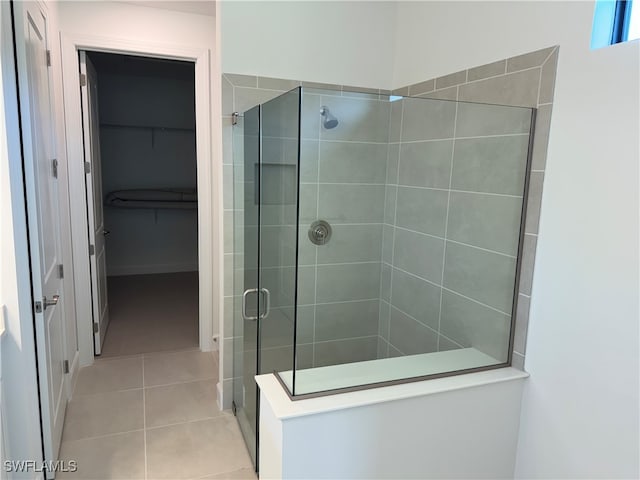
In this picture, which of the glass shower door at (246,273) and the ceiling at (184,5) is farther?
the ceiling at (184,5)

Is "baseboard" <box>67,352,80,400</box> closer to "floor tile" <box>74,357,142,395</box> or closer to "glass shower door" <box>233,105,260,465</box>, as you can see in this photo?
"floor tile" <box>74,357,142,395</box>

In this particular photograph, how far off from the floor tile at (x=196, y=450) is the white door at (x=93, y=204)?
1296 mm

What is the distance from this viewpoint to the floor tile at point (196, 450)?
87.6 inches

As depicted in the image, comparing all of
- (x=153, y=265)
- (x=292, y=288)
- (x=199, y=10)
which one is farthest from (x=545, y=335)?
(x=153, y=265)

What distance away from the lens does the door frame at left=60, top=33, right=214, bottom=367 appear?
117 inches

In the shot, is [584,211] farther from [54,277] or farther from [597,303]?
[54,277]

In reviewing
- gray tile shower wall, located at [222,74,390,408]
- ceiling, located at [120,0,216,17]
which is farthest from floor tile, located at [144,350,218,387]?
ceiling, located at [120,0,216,17]

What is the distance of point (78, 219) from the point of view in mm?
3113

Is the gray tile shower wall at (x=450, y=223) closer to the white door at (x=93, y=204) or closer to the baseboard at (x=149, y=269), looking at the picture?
the white door at (x=93, y=204)

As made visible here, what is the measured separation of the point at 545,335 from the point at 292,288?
1.08 metres

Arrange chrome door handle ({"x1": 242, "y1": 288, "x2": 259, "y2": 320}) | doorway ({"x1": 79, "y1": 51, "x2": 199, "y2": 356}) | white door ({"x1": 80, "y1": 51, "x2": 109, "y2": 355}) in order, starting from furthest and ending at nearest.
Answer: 1. doorway ({"x1": 79, "y1": 51, "x2": 199, "y2": 356})
2. white door ({"x1": 80, "y1": 51, "x2": 109, "y2": 355})
3. chrome door handle ({"x1": 242, "y1": 288, "x2": 259, "y2": 320})

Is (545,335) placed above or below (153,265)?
above

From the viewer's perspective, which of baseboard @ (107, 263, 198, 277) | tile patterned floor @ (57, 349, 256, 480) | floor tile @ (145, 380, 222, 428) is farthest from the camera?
baseboard @ (107, 263, 198, 277)

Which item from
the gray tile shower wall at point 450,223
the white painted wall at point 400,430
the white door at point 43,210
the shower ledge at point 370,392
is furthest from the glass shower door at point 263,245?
the white door at point 43,210
